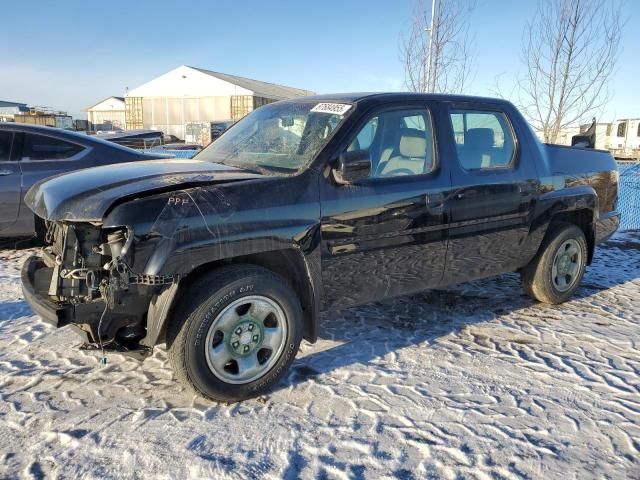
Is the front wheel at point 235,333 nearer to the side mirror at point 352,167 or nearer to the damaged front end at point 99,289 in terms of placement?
the damaged front end at point 99,289

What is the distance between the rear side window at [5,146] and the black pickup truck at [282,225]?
9.23 feet

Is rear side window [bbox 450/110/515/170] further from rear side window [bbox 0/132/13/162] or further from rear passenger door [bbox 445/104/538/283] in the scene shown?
rear side window [bbox 0/132/13/162]

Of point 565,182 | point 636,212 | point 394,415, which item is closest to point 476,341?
point 394,415

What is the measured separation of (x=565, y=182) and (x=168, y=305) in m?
3.65

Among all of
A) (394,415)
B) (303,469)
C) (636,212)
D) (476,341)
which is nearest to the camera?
(303,469)

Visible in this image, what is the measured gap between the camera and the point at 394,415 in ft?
9.94

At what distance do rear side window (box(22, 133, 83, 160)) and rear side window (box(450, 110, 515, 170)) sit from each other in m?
4.37

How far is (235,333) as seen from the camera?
3.08 m

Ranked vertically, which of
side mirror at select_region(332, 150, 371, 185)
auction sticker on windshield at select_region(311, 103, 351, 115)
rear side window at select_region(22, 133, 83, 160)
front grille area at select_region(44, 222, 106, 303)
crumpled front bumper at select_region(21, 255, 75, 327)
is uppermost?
auction sticker on windshield at select_region(311, 103, 351, 115)

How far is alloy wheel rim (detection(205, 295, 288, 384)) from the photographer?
9.93 ft

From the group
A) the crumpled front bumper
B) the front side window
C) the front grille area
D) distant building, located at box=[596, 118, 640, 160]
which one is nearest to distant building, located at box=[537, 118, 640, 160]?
distant building, located at box=[596, 118, 640, 160]

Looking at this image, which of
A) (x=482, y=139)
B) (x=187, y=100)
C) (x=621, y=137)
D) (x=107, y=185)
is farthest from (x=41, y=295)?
(x=187, y=100)

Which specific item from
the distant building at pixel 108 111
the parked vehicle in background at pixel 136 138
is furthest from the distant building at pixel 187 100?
the parked vehicle in background at pixel 136 138

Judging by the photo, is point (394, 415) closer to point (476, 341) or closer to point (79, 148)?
point (476, 341)
